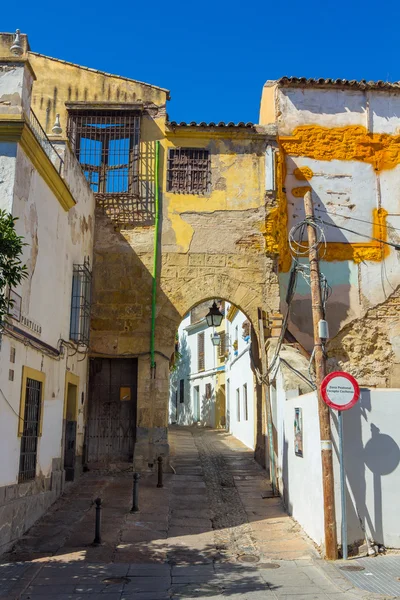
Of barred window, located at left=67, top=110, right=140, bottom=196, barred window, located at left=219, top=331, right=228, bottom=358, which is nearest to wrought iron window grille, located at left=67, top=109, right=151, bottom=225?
barred window, located at left=67, top=110, right=140, bottom=196

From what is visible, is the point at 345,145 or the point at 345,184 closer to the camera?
the point at 345,184

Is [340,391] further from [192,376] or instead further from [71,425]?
[192,376]

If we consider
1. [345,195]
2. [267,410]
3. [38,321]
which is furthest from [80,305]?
[345,195]

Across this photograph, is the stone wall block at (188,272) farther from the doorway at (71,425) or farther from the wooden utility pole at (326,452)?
the wooden utility pole at (326,452)

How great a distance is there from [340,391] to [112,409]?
25.3 feet

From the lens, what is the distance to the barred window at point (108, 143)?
15188mm

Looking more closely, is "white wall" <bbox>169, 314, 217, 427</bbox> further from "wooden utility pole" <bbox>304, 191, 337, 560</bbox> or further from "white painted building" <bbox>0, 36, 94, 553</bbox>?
"wooden utility pole" <bbox>304, 191, 337, 560</bbox>

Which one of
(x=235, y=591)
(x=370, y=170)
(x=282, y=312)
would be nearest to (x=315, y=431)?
(x=235, y=591)

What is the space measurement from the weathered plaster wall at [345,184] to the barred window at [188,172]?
1.93 metres

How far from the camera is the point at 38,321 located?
9969mm

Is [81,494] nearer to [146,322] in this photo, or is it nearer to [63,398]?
[63,398]

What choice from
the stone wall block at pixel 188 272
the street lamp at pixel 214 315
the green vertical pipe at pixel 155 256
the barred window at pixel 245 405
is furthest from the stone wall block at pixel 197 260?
the barred window at pixel 245 405

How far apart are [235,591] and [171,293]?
28.3 feet

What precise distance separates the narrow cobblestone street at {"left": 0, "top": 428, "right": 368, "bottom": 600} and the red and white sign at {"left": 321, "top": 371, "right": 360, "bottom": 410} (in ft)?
6.77
